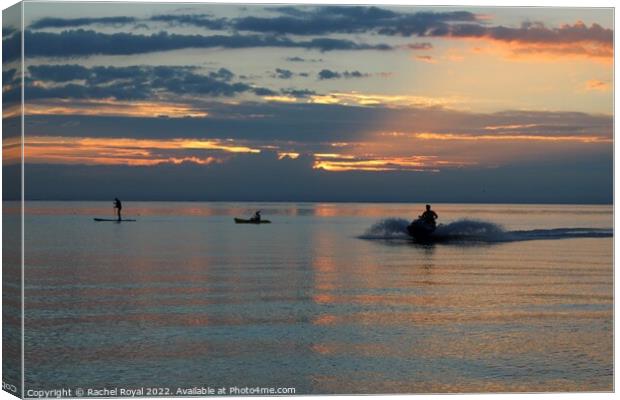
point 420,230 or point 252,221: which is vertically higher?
point 420,230

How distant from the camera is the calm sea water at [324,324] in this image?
1527 cm

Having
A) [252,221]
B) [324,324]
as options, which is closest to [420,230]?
[252,221]

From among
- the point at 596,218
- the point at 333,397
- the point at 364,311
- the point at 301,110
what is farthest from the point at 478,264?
the point at 596,218

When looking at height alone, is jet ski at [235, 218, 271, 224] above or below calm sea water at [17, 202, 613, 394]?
above

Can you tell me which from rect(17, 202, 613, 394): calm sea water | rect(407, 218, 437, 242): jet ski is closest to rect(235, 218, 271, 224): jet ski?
rect(407, 218, 437, 242): jet ski

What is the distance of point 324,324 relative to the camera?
60.6ft

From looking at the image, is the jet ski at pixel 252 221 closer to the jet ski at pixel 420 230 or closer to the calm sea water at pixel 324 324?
the jet ski at pixel 420 230

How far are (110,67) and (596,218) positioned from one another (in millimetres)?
44762

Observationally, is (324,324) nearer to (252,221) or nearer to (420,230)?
(420,230)

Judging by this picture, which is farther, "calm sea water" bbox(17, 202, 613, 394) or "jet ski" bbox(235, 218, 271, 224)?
"jet ski" bbox(235, 218, 271, 224)

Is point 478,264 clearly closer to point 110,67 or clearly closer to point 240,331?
point 240,331

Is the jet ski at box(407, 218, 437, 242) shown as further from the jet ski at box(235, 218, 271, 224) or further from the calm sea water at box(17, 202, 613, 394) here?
the jet ski at box(235, 218, 271, 224)

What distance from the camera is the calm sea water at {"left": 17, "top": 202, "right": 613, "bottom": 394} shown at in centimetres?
1527

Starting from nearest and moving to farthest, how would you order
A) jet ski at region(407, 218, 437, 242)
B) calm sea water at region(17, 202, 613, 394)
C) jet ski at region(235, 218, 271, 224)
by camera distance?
calm sea water at region(17, 202, 613, 394), jet ski at region(407, 218, 437, 242), jet ski at region(235, 218, 271, 224)
